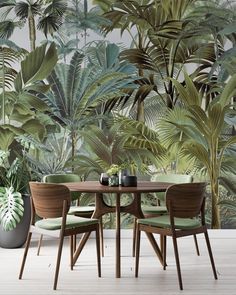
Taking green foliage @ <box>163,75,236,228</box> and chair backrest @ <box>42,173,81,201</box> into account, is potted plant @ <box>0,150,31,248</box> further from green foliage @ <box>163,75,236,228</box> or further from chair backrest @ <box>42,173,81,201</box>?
green foliage @ <box>163,75,236,228</box>

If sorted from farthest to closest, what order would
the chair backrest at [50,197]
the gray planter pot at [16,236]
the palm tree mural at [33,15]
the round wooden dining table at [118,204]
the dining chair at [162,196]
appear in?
1. the palm tree mural at [33,15]
2. the gray planter pot at [16,236]
3. the dining chair at [162,196]
4. the round wooden dining table at [118,204]
5. the chair backrest at [50,197]

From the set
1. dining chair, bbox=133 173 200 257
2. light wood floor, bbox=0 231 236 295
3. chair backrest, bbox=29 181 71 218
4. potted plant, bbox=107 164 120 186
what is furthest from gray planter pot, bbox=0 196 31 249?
chair backrest, bbox=29 181 71 218

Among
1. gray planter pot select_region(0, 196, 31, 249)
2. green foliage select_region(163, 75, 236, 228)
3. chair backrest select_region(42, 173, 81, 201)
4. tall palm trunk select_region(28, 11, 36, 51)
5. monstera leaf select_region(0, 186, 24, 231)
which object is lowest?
gray planter pot select_region(0, 196, 31, 249)

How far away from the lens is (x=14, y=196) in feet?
16.2

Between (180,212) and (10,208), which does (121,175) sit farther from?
(10,208)

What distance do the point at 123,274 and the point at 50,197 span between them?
977 mm

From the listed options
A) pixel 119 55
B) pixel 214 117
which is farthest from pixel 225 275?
pixel 119 55

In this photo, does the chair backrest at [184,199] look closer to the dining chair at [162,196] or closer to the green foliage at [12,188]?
the dining chair at [162,196]

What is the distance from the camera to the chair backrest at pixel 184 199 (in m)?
3.68

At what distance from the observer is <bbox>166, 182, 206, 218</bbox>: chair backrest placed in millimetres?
3678

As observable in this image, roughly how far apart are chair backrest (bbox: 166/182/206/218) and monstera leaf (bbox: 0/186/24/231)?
178cm

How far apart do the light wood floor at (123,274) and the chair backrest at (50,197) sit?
1.84 ft

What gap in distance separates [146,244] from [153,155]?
102 centimetres

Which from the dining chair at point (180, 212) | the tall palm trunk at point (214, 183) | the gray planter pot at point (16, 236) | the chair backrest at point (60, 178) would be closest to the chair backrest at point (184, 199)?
the dining chair at point (180, 212)
